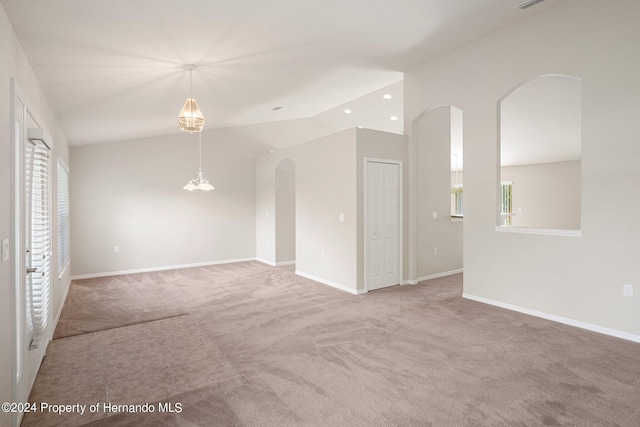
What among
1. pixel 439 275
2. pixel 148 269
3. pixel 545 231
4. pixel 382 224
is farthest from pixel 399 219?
pixel 148 269

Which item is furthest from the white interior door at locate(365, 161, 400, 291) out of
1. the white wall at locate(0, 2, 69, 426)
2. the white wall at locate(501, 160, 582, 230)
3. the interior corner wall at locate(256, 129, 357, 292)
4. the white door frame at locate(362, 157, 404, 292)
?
the white wall at locate(501, 160, 582, 230)

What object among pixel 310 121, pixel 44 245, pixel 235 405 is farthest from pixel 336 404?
pixel 310 121

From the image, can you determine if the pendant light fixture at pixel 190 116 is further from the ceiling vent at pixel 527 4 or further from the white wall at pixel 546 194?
the white wall at pixel 546 194

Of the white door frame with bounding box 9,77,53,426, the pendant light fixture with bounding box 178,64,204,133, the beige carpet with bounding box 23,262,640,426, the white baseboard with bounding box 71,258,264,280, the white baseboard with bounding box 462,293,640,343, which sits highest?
the pendant light fixture with bounding box 178,64,204,133

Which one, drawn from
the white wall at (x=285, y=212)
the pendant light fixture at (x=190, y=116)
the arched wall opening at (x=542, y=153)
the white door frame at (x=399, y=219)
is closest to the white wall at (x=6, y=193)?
the pendant light fixture at (x=190, y=116)

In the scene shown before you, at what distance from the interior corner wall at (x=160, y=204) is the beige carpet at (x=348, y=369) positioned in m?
2.78

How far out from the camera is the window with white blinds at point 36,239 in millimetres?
2605

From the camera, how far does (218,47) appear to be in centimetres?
327

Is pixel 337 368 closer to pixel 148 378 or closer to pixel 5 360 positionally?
pixel 148 378

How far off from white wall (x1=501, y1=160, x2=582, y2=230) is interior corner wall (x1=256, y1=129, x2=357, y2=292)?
23.9ft

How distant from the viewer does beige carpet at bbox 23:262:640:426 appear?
7.32 feet

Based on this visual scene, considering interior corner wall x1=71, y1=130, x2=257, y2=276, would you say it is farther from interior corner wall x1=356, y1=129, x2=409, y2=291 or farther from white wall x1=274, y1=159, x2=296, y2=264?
interior corner wall x1=356, y1=129, x2=409, y2=291

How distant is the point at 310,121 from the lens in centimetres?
930

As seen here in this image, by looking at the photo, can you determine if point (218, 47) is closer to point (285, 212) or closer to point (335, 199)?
point (335, 199)
